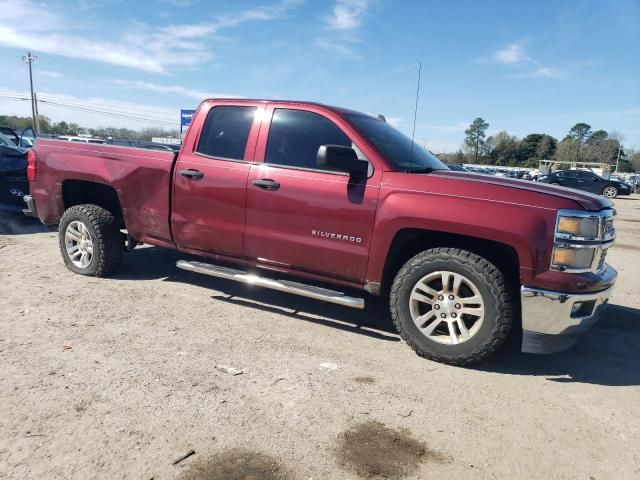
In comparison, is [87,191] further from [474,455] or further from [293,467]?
[474,455]

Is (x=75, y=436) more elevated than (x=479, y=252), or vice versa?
(x=479, y=252)

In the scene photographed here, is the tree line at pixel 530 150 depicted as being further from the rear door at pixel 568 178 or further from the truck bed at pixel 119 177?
the truck bed at pixel 119 177

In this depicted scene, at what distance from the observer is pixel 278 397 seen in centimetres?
322

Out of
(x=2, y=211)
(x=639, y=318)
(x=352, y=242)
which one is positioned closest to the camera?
(x=352, y=242)

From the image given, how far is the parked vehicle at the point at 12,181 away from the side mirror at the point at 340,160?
6601 millimetres

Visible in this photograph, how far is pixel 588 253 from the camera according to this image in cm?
355

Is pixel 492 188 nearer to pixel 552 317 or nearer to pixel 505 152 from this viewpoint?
pixel 552 317

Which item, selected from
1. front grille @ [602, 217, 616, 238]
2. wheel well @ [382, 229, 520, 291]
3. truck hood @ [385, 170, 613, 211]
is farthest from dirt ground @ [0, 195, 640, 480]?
truck hood @ [385, 170, 613, 211]

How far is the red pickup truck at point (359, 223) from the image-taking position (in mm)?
3551

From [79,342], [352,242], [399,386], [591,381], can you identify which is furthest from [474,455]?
[79,342]

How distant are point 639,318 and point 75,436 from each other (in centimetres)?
539

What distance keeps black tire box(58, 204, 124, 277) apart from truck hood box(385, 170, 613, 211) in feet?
10.7

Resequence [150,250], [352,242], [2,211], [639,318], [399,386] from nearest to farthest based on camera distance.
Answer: [399,386]
[352,242]
[639,318]
[150,250]
[2,211]

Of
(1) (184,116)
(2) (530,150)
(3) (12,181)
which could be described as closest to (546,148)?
(2) (530,150)
